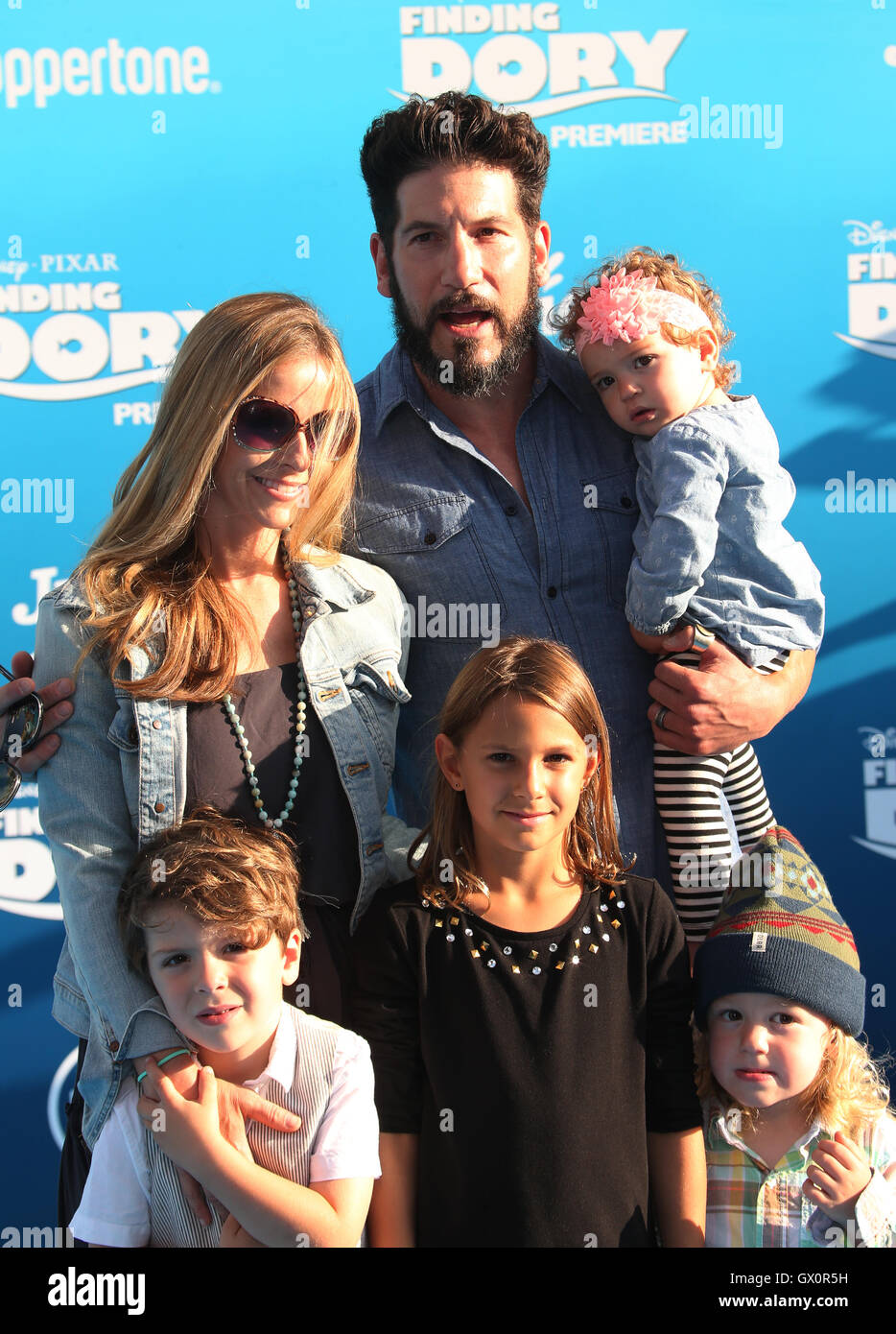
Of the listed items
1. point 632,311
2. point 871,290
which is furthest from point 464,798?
point 871,290

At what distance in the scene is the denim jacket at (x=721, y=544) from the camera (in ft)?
8.98

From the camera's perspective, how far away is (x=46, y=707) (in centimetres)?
232

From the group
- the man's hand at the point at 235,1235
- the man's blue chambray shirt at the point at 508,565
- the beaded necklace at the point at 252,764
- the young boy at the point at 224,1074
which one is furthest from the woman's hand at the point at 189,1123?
the man's blue chambray shirt at the point at 508,565

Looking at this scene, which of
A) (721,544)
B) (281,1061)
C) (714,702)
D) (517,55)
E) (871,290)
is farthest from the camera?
(871,290)

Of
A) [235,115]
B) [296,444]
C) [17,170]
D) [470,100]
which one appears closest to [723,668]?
[296,444]

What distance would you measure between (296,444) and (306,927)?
1.03 meters

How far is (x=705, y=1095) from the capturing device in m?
2.48

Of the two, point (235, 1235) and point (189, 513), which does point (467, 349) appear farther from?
point (235, 1235)

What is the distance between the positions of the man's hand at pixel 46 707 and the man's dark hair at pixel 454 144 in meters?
1.56

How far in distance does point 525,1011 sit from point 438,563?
3.81ft

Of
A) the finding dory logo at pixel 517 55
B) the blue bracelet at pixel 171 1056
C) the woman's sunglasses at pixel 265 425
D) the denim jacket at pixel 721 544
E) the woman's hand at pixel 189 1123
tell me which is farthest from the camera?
the finding dory logo at pixel 517 55

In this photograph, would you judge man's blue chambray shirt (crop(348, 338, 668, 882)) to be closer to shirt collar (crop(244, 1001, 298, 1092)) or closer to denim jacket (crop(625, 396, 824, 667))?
denim jacket (crop(625, 396, 824, 667))

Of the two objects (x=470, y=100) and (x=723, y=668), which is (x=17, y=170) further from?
(x=723, y=668)

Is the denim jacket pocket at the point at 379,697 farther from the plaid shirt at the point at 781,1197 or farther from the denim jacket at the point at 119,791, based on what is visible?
the plaid shirt at the point at 781,1197
